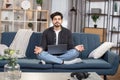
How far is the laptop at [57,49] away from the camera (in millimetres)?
4039

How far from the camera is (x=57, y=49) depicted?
4.06 metres

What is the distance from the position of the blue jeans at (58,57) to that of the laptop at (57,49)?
80 mm

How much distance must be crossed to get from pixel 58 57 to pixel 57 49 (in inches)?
5.2

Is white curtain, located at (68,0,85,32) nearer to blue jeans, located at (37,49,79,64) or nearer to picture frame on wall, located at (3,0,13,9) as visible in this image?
picture frame on wall, located at (3,0,13,9)

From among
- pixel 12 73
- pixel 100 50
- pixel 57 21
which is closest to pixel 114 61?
pixel 100 50

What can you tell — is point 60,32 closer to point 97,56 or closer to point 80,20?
point 97,56

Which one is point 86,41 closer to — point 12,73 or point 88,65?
point 88,65

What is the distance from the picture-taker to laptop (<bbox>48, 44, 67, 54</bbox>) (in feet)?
13.3

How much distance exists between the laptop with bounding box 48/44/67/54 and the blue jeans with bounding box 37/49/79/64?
0.08 meters

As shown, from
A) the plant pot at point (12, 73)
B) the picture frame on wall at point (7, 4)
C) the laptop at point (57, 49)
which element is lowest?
the plant pot at point (12, 73)

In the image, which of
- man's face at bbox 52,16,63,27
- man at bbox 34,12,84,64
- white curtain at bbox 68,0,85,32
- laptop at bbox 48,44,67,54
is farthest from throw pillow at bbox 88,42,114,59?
white curtain at bbox 68,0,85,32

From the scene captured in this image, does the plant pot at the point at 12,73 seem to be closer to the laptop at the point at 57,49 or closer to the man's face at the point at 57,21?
the laptop at the point at 57,49

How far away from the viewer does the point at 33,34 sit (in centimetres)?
451

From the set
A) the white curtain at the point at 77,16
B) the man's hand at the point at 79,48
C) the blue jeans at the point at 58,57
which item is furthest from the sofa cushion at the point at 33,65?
the white curtain at the point at 77,16
